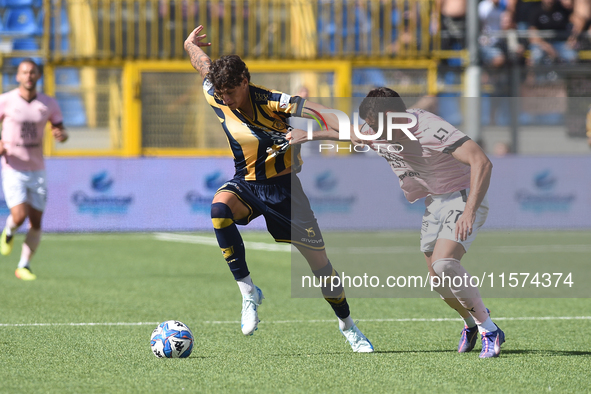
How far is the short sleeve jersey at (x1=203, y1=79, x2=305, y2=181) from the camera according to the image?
17.8 feet

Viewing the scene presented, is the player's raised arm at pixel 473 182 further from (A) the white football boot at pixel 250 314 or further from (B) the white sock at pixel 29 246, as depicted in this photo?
(B) the white sock at pixel 29 246

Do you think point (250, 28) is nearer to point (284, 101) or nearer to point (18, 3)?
point (18, 3)

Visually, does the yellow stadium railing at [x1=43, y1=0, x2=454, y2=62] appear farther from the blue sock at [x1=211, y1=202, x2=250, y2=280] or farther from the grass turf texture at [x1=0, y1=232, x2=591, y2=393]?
the blue sock at [x1=211, y1=202, x2=250, y2=280]

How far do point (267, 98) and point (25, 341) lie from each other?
2268mm

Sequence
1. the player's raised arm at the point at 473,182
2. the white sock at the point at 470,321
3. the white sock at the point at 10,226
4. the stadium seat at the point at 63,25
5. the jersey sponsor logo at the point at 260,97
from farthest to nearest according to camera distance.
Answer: the stadium seat at the point at 63,25, the white sock at the point at 10,226, the white sock at the point at 470,321, the jersey sponsor logo at the point at 260,97, the player's raised arm at the point at 473,182

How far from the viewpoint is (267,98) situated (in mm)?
5426

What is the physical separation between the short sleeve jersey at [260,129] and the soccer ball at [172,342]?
1088 mm

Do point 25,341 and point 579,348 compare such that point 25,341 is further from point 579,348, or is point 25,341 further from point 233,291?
point 579,348

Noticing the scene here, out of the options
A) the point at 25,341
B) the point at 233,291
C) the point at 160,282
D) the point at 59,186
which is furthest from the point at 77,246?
the point at 25,341

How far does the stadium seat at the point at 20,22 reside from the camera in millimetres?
18312

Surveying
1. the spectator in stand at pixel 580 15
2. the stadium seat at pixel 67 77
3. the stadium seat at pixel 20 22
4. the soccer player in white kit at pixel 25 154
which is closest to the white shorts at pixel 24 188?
the soccer player in white kit at pixel 25 154

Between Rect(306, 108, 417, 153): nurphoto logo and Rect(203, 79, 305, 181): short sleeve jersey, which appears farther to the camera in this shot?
Rect(203, 79, 305, 181): short sleeve jersey

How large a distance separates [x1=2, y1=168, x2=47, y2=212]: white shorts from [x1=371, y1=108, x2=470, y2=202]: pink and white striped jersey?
5.29 meters

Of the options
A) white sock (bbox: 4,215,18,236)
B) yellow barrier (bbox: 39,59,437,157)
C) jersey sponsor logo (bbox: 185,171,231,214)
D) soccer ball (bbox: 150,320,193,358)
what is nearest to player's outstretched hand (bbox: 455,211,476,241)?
soccer ball (bbox: 150,320,193,358)
